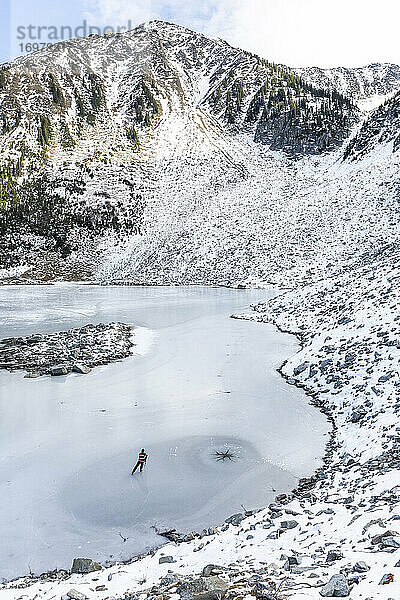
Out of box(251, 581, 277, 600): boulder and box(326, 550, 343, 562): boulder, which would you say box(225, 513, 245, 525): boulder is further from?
box(251, 581, 277, 600): boulder

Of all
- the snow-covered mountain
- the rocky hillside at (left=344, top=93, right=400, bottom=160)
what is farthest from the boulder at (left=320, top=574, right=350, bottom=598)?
the rocky hillside at (left=344, top=93, right=400, bottom=160)

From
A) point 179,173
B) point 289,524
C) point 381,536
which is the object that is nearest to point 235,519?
point 289,524

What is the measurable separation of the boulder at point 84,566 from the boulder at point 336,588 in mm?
4159

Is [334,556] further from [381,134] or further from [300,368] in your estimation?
[381,134]

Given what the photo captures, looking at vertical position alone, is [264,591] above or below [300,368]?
above

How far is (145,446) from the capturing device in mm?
11727

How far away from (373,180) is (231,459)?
43.7 metres

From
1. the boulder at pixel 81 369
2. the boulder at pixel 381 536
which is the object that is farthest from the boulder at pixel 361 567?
the boulder at pixel 81 369

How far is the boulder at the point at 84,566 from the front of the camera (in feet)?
22.8

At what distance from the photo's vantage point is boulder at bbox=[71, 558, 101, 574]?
6.94 meters

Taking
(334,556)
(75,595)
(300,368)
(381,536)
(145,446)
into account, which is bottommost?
(145,446)

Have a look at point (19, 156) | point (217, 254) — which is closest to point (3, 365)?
point (217, 254)

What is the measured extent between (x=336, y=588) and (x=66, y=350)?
17875 millimetres

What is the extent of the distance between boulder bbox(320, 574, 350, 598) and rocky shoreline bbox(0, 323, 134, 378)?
14.7 m
